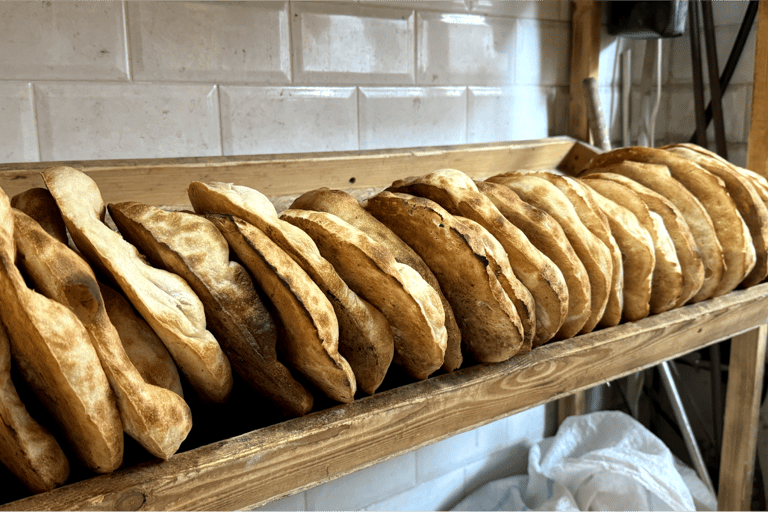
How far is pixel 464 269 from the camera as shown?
73cm

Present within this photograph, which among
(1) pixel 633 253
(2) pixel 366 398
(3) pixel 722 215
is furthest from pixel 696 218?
(2) pixel 366 398

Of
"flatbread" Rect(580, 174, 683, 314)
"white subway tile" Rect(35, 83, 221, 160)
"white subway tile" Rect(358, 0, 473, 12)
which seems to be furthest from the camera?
"white subway tile" Rect(358, 0, 473, 12)

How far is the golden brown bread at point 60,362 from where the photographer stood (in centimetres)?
47

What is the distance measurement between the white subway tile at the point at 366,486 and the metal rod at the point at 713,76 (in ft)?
4.31

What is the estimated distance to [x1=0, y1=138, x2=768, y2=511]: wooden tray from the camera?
0.56 metres

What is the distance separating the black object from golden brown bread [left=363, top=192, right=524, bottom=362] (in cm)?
124

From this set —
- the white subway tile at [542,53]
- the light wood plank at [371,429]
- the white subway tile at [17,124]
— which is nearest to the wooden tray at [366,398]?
the light wood plank at [371,429]

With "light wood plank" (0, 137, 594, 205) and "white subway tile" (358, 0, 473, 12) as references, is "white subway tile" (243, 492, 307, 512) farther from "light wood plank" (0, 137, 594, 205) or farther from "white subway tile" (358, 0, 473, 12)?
"white subway tile" (358, 0, 473, 12)

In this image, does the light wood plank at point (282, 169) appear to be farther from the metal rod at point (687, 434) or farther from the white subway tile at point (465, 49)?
the metal rod at point (687, 434)

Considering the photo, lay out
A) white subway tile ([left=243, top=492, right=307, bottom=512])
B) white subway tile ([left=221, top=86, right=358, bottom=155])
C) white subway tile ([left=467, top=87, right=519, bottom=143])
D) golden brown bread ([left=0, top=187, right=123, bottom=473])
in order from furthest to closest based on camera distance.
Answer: white subway tile ([left=467, top=87, right=519, bottom=143]) < white subway tile ([left=243, top=492, right=307, bottom=512]) < white subway tile ([left=221, top=86, right=358, bottom=155]) < golden brown bread ([left=0, top=187, right=123, bottom=473])

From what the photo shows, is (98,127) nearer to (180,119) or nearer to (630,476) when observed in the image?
(180,119)

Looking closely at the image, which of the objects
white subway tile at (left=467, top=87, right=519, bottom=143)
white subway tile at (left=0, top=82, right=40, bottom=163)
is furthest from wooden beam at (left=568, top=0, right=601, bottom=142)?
white subway tile at (left=0, top=82, right=40, bottom=163)

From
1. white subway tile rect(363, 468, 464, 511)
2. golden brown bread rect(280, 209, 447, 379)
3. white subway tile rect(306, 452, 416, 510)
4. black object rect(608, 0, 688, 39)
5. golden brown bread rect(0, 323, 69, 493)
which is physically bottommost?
white subway tile rect(363, 468, 464, 511)

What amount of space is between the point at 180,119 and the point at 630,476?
1.40m
